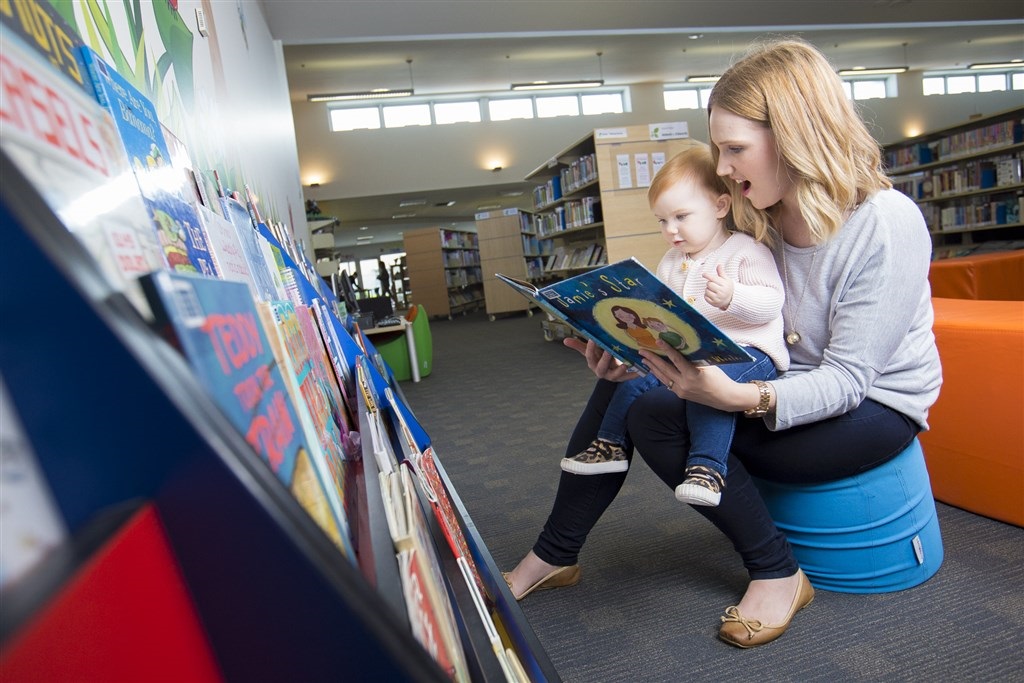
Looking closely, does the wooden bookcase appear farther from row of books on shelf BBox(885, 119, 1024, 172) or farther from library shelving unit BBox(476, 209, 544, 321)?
library shelving unit BBox(476, 209, 544, 321)

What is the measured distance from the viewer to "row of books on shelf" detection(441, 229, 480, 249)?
13.4 m

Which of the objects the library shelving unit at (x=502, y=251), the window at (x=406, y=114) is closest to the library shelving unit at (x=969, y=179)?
the library shelving unit at (x=502, y=251)

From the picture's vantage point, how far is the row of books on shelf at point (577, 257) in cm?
600

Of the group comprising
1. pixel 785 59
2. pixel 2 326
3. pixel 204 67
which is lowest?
pixel 2 326

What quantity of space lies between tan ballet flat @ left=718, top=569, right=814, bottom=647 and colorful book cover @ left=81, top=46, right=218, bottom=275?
1.24 meters

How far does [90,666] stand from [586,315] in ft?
3.32

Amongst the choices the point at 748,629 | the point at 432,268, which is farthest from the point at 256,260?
the point at 432,268

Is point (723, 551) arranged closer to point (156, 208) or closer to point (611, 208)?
point (156, 208)

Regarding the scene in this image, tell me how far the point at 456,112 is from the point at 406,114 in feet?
3.11

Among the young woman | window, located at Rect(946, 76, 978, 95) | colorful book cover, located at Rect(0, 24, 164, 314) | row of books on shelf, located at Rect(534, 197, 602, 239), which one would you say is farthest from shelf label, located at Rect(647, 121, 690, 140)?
window, located at Rect(946, 76, 978, 95)

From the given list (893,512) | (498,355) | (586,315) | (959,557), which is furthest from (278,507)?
(498,355)

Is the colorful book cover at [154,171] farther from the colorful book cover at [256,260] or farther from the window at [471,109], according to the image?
the window at [471,109]

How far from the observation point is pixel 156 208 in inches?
26.1

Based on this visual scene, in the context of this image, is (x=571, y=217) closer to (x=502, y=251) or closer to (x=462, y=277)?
(x=502, y=251)
